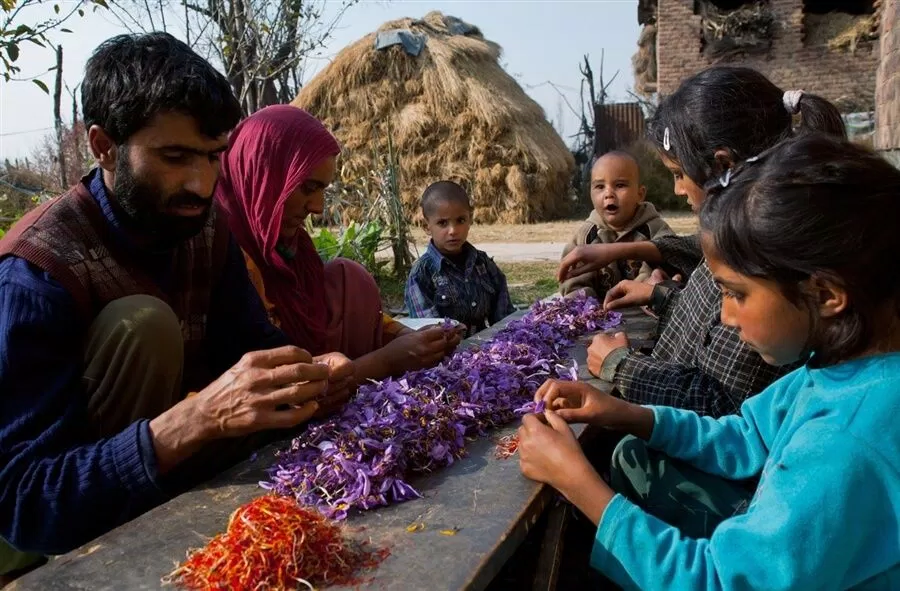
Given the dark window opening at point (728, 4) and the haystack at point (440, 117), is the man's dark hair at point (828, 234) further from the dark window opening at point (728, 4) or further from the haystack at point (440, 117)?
the dark window opening at point (728, 4)

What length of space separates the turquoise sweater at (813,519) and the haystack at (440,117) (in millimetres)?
17513

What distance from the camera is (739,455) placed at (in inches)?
83.4

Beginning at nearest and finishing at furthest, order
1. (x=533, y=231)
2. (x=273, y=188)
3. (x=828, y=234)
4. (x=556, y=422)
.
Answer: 1. (x=828, y=234)
2. (x=556, y=422)
3. (x=273, y=188)
4. (x=533, y=231)

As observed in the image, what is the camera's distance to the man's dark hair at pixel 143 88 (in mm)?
2316

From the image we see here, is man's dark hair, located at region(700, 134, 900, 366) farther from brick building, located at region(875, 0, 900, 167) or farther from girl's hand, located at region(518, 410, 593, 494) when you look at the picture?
brick building, located at region(875, 0, 900, 167)

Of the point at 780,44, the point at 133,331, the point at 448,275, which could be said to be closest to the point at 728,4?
the point at 780,44

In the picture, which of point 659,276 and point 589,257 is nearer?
point 589,257

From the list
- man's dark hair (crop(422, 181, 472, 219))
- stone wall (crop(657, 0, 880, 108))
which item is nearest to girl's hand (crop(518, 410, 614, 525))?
man's dark hair (crop(422, 181, 472, 219))

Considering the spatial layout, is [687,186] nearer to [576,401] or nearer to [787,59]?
[576,401]

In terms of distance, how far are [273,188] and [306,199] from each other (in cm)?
16

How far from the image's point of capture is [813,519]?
1.41 meters

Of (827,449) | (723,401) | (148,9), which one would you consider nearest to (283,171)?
(723,401)

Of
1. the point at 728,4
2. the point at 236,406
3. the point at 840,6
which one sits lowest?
the point at 236,406

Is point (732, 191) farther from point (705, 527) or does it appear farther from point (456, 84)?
point (456, 84)
